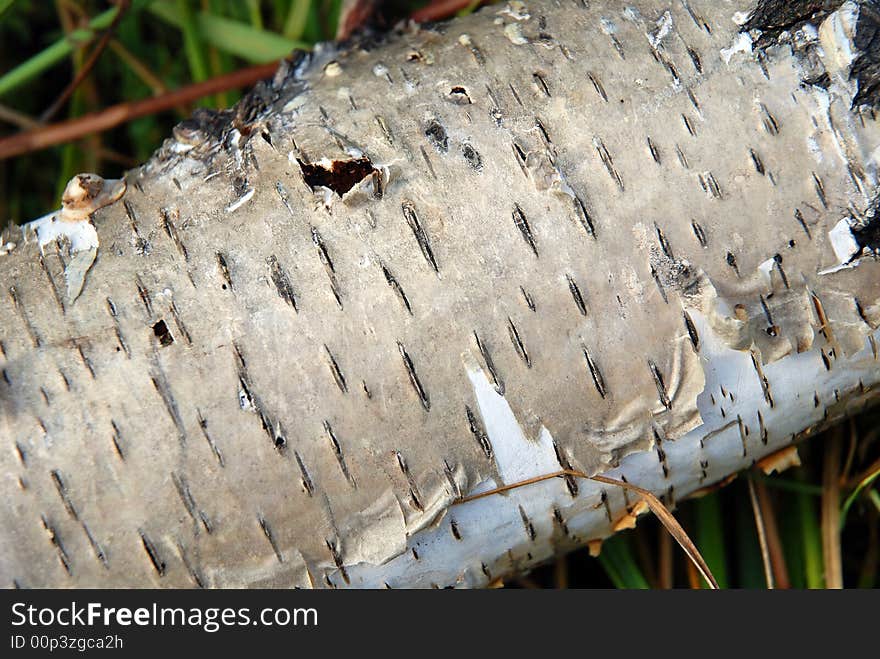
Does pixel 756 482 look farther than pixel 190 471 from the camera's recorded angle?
Yes

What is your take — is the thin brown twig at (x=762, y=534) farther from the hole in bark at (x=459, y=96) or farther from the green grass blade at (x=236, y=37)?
the green grass blade at (x=236, y=37)

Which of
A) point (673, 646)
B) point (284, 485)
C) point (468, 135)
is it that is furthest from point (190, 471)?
point (673, 646)

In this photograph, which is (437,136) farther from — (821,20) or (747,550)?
(747,550)

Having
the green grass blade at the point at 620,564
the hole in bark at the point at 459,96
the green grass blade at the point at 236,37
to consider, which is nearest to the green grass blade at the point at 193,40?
the green grass blade at the point at 236,37

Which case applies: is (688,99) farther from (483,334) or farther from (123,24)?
(123,24)

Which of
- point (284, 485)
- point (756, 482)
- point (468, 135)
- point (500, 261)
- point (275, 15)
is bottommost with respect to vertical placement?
point (756, 482)
